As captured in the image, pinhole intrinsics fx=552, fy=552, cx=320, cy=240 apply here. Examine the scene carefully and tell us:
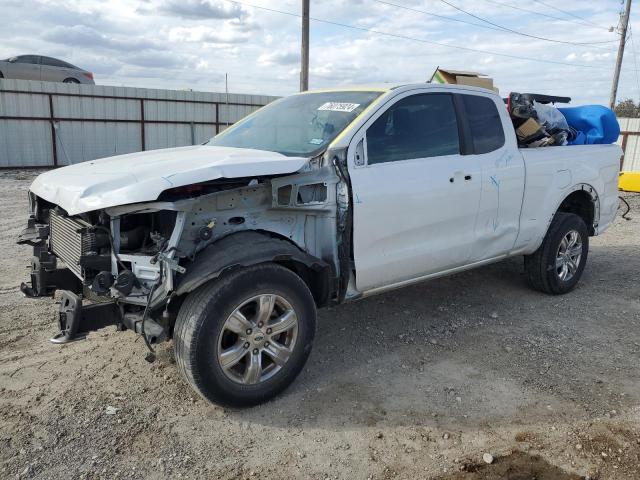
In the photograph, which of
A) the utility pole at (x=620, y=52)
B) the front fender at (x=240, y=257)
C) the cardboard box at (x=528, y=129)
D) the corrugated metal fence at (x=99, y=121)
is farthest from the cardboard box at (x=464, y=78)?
the utility pole at (x=620, y=52)

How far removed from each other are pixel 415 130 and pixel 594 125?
9.47 ft

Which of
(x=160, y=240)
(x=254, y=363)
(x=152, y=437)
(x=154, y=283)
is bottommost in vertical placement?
(x=152, y=437)

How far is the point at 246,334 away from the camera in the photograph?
10.8 feet

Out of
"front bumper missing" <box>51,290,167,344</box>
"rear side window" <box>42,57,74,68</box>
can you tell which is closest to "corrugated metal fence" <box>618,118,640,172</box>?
"front bumper missing" <box>51,290,167,344</box>

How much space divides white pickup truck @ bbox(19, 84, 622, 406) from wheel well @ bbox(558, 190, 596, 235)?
2.90 ft

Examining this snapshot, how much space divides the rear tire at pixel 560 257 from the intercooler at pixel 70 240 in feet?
13.8

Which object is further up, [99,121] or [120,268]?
[99,121]

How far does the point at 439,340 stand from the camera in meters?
4.55

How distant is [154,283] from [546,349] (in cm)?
311

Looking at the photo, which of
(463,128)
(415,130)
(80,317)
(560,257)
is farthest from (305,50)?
(80,317)

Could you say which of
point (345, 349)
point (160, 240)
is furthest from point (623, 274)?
point (160, 240)

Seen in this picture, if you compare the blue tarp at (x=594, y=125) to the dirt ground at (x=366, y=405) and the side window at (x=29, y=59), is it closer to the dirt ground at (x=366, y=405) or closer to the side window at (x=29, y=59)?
the dirt ground at (x=366, y=405)

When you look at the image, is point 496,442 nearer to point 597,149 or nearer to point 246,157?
point 246,157

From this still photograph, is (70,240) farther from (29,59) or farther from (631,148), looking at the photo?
(29,59)
